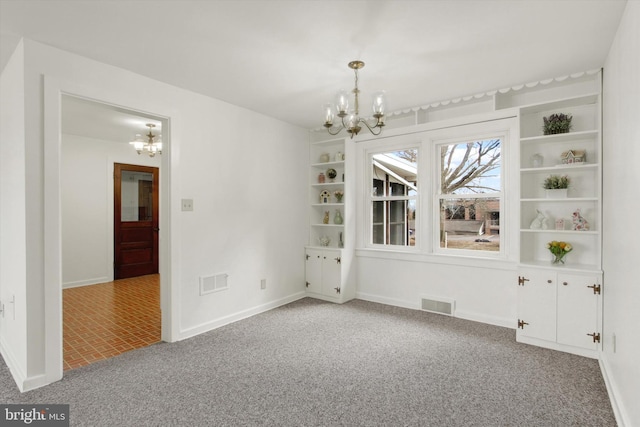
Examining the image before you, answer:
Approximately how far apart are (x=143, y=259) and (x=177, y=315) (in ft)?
12.9

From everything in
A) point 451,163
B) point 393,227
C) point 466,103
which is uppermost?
point 466,103

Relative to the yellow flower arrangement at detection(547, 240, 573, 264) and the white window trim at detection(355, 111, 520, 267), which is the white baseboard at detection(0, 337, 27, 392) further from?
the yellow flower arrangement at detection(547, 240, 573, 264)

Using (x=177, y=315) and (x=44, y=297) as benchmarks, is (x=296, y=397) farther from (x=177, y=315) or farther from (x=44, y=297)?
(x=44, y=297)

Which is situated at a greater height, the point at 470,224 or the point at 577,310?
the point at 470,224

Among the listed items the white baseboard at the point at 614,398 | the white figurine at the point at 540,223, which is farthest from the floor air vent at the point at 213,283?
the white baseboard at the point at 614,398

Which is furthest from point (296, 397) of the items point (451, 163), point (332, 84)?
point (451, 163)

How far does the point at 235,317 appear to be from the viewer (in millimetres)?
3961

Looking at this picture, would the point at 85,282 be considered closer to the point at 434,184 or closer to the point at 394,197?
the point at 394,197

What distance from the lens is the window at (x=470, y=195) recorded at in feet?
12.8

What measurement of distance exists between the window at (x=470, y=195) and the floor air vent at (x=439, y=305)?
0.65 meters

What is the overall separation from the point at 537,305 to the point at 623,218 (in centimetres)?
132

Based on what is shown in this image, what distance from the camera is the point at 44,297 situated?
2502 millimetres

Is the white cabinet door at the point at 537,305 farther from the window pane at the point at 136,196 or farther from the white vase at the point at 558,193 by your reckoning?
the window pane at the point at 136,196

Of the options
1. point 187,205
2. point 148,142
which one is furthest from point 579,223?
point 148,142
